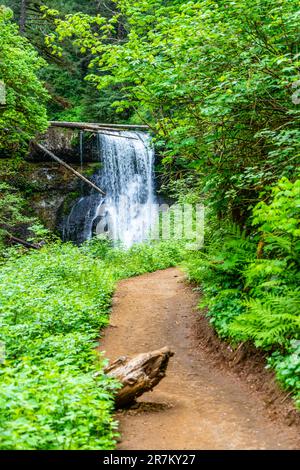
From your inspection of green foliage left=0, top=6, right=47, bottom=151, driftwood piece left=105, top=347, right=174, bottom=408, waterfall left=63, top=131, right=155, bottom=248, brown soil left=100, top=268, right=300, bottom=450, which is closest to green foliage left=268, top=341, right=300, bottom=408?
brown soil left=100, top=268, right=300, bottom=450

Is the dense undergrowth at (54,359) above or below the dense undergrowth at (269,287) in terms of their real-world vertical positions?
below

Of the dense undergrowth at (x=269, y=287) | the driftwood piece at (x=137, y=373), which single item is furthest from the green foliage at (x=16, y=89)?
the driftwood piece at (x=137, y=373)

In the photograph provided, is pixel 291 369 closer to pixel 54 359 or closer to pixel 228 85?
pixel 54 359

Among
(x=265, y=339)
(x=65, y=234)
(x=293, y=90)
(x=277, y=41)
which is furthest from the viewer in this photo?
(x=65, y=234)

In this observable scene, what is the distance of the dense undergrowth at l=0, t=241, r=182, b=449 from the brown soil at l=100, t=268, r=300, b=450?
0.46 m

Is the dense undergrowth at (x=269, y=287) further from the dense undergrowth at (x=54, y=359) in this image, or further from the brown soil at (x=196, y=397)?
the dense undergrowth at (x=54, y=359)

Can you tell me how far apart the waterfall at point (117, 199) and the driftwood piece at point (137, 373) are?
1687 centimetres

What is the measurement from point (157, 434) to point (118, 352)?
295 cm

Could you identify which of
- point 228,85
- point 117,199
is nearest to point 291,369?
point 228,85

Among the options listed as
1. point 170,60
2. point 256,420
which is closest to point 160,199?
point 170,60

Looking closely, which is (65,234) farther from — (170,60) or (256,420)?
(256,420)

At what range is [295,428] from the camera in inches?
171

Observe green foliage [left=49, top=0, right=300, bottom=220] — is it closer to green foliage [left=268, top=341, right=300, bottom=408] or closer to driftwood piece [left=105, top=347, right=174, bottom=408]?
green foliage [left=268, top=341, right=300, bottom=408]

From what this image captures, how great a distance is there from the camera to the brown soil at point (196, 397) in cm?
428
